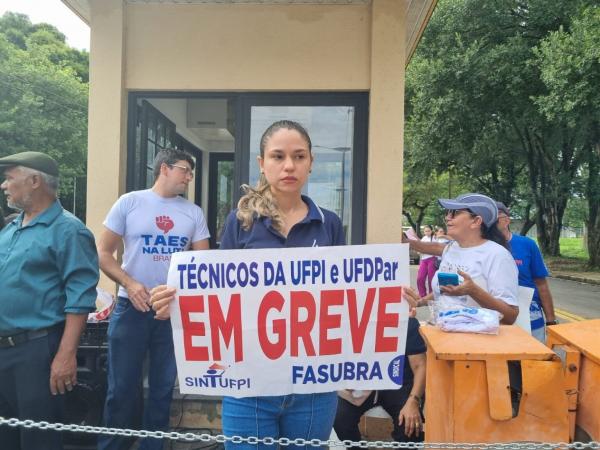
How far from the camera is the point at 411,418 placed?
2963mm

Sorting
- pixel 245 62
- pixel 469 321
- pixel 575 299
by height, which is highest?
pixel 245 62

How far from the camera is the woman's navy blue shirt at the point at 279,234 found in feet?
6.69

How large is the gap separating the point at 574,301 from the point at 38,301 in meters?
13.8

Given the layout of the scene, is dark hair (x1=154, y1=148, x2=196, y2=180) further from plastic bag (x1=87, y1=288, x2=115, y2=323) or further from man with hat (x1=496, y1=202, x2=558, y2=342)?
man with hat (x1=496, y1=202, x2=558, y2=342)

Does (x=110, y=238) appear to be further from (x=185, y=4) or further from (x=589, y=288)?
(x=589, y=288)

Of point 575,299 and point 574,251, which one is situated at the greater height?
point 575,299

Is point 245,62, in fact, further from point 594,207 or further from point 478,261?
point 594,207

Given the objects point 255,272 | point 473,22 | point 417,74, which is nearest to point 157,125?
point 255,272

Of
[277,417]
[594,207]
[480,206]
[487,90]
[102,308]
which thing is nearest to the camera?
[277,417]

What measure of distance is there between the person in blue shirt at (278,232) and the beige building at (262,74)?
262 cm

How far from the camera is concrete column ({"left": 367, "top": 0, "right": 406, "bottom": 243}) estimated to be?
4539 mm

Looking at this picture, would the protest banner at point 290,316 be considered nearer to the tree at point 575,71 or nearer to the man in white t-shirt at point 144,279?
the man in white t-shirt at point 144,279

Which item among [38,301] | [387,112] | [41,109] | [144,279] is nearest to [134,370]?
[144,279]

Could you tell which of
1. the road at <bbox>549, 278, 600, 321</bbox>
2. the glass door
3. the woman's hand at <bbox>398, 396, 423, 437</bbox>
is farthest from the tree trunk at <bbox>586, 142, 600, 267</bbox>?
the woman's hand at <bbox>398, 396, 423, 437</bbox>
